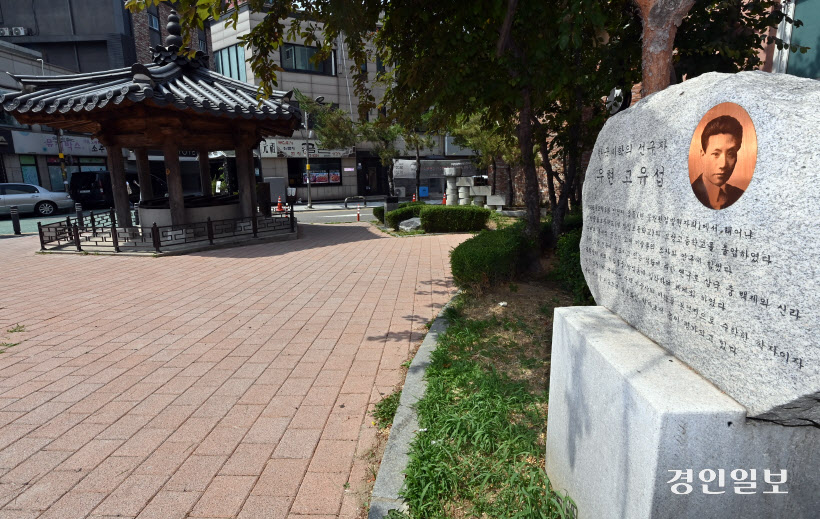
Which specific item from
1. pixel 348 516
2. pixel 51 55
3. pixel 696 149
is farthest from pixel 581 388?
pixel 51 55

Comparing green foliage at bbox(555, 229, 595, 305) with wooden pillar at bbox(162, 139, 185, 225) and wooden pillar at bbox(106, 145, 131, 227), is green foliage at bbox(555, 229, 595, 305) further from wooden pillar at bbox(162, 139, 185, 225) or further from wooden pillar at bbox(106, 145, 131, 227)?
wooden pillar at bbox(106, 145, 131, 227)

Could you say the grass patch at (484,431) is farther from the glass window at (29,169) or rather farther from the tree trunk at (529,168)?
the glass window at (29,169)

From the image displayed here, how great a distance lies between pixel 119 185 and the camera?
1297 centimetres

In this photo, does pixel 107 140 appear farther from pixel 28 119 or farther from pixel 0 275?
pixel 0 275

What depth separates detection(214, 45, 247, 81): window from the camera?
2980 centimetres

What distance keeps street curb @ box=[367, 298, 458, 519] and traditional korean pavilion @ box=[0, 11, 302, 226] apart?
7.93 meters

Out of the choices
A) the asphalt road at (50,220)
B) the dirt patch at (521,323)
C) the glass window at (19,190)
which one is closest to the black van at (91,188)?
the asphalt road at (50,220)

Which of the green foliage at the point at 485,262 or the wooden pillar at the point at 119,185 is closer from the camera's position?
the green foliage at the point at 485,262

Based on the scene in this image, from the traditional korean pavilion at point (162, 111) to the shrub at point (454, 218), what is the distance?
4928 mm

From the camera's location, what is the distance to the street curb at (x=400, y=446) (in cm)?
255

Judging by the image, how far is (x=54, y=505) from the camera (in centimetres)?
266

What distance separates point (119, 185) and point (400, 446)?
13.4 metres

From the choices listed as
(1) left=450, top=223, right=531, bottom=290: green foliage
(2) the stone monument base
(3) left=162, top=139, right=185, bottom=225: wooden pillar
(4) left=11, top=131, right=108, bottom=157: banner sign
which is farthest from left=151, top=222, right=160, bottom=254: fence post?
(4) left=11, top=131, right=108, bottom=157: banner sign

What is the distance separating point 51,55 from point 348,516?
138ft
